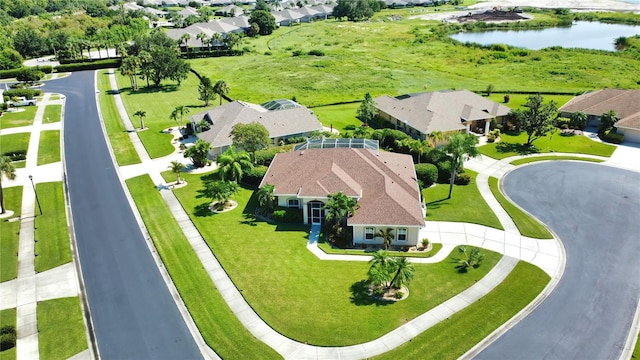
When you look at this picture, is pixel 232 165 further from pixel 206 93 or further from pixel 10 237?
pixel 206 93

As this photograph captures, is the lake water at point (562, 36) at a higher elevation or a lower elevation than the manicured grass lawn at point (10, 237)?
higher

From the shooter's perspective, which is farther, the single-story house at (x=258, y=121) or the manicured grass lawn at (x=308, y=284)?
the single-story house at (x=258, y=121)

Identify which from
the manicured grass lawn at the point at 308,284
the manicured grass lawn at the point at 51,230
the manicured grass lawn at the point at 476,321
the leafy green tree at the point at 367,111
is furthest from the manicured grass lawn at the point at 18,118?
the manicured grass lawn at the point at 476,321

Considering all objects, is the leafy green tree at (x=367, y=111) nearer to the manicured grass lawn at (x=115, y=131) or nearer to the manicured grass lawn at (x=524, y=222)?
the manicured grass lawn at (x=524, y=222)

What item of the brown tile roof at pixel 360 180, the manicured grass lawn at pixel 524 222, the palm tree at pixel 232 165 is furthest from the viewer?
the palm tree at pixel 232 165

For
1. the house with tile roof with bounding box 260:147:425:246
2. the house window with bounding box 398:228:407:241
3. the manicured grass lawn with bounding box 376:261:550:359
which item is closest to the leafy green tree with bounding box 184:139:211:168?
the house with tile roof with bounding box 260:147:425:246

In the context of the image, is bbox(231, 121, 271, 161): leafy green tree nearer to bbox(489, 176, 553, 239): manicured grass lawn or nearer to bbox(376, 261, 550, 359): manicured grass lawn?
bbox(489, 176, 553, 239): manicured grass lawn

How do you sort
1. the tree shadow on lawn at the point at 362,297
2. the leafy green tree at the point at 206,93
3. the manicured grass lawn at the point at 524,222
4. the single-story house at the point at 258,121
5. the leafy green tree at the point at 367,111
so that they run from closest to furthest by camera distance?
the tree shadow on lawn at the point at 362,297, the manicured grass lawn at the point at 524,222, the single-story house at the point at 258,121, the leafy green tree at the point at 367,111, the leafy green tree at the point at 206,93
